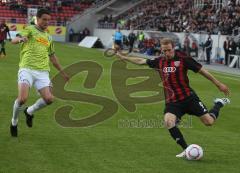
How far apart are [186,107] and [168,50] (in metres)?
1.04

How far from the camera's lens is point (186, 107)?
9.70 m

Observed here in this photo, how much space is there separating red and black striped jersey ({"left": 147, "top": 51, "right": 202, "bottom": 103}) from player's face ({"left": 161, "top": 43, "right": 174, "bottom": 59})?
0.34ft

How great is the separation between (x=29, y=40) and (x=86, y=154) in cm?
253

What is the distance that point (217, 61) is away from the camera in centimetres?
4081

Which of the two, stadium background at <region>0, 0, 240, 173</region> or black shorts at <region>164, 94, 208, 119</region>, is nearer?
stadium background at <region>0, 0, 240, 173</region>

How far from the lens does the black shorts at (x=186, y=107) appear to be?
9594 millimetres

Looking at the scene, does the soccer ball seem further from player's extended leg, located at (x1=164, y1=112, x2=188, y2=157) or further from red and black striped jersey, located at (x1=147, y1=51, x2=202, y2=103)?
red and black striped jersey, located at (x1=147, y1=51, x2=202, y2=103)

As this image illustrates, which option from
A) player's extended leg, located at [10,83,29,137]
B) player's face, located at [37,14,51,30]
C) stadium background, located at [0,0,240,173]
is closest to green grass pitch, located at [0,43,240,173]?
stadium background, located at [0,0,240,173]

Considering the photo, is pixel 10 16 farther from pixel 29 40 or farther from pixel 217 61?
pixel 29 40

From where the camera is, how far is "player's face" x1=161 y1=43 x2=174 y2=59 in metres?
9.42

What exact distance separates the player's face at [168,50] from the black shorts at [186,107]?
81cm

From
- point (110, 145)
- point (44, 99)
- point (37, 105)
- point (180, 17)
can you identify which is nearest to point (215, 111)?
point (110, 145)

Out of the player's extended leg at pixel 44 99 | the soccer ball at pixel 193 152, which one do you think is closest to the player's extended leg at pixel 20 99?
the player's extended leg at pixel 44 99

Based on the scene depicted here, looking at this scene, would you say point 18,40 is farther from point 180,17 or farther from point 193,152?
point 180,17
